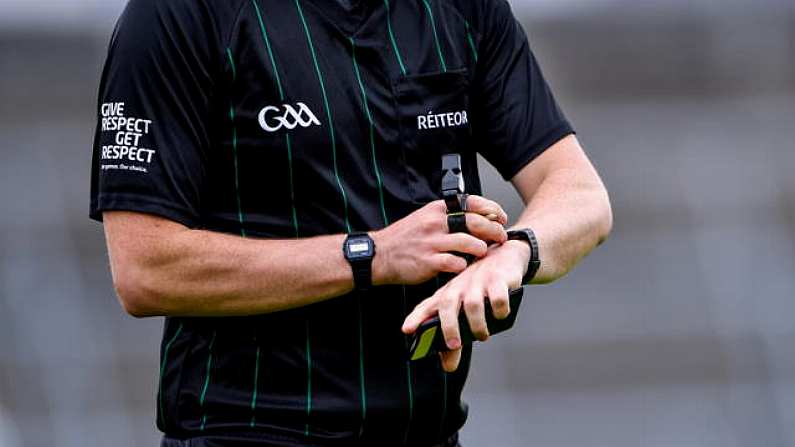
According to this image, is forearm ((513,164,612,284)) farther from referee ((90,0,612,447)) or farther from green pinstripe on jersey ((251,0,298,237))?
green pinstripe on jersey ((251,0,298,237))

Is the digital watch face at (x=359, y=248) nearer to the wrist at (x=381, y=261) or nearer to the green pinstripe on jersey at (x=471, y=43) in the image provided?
the wrist at (x=381, y=261)

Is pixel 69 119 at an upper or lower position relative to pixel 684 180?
upper

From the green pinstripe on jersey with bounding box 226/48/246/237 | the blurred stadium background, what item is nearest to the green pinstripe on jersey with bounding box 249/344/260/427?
the green pinstripe on jersey with bounding box 226/48/246/237

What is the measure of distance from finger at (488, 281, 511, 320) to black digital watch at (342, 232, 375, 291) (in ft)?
0.76

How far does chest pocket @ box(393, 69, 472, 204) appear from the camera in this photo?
2.46m

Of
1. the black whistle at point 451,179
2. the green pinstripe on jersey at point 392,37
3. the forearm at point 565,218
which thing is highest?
the green pinstripe on jersey at point 392,37

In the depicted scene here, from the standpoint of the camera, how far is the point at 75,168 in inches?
220

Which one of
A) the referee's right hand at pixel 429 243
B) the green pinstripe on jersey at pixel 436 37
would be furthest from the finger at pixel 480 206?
the green pinstripe on jersey at pixel 436 37

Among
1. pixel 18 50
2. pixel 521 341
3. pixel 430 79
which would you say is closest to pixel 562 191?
pixel 430 79

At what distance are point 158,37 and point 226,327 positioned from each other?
1.68ft

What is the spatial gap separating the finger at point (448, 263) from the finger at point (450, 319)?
125 mm

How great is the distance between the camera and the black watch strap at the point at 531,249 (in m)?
2.34

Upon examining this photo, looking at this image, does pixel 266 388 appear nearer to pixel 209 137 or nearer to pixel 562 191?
pixel 209 137

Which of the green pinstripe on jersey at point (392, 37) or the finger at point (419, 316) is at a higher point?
the green pinstripe on jersey at point (392, 37)
